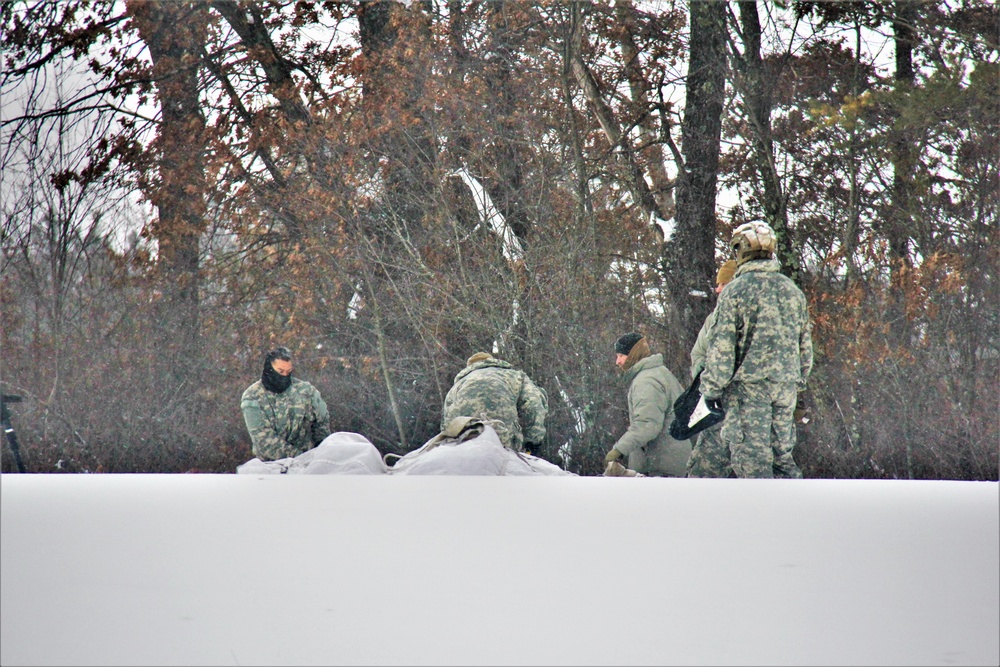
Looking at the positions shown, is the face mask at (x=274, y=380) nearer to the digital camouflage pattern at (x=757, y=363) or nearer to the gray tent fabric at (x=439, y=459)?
the gray tent fabric at (x=439, y=459)

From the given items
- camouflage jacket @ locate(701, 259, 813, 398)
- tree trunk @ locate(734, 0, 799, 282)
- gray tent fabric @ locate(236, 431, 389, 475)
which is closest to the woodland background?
tree trunk @ locate(734, 0, 799, 282)

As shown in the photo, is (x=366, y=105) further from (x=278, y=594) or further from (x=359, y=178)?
(x=278, y=594)

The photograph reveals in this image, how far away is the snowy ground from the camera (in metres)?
2.03

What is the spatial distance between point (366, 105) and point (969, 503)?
462 cm

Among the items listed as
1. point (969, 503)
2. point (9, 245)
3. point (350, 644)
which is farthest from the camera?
point (9, 245)

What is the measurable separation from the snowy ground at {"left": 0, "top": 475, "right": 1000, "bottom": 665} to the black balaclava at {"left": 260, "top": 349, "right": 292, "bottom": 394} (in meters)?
2.48

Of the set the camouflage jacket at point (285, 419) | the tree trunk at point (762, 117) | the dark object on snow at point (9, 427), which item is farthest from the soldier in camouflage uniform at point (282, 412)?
the tree trunk at point (762, 117)

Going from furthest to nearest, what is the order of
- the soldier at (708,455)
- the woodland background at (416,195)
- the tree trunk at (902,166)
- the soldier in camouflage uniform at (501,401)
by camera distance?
the woodland background at (416,195) < the tree trunk at (902,166) < the soldier in camouflage uniform at (501,401) < the soldier at (708,455)

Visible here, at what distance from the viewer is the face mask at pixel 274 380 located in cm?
692

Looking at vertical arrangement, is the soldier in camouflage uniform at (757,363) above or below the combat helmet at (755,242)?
below

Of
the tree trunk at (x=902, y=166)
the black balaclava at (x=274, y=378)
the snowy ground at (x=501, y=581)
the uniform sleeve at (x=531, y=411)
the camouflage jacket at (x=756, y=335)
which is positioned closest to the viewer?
the snowy ground at (x=501, y=581)

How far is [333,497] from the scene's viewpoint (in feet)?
14.5

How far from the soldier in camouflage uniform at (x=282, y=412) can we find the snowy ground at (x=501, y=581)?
7.76 feet

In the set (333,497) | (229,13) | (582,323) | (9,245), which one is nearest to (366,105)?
(229,13)
